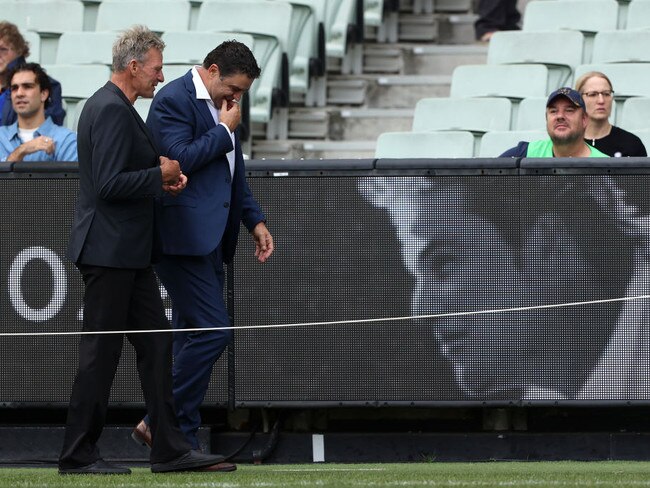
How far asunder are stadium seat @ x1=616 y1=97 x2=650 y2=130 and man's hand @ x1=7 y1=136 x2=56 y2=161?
3846 millimetres

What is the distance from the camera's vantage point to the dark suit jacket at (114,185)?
19.9 feet

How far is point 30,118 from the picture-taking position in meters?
8.77

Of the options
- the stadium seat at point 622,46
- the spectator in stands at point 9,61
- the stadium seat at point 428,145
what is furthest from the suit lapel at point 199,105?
the stadium seat at point 622,46

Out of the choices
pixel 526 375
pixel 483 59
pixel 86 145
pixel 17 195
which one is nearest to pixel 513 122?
pixel 483 59

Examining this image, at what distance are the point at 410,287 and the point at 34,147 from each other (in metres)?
2.38

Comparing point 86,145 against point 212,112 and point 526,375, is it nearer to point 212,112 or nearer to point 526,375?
point 212,112

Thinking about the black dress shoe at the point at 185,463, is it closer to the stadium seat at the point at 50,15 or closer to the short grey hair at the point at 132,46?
the short grey hair at the point at 132,46

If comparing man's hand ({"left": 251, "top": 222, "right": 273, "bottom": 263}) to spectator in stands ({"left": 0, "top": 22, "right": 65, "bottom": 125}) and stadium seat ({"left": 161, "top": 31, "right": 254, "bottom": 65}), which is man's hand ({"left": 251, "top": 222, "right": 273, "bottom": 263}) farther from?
stadium seat ({"left": 161, "top": 31, "right": 254, "bottom": 65})

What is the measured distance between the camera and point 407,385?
24.4 ft

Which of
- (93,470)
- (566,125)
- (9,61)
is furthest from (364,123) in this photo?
(93,470)

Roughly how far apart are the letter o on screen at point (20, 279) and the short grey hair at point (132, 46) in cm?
162

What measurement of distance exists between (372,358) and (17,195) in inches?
78.7

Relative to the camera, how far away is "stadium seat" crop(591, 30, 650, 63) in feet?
35.4

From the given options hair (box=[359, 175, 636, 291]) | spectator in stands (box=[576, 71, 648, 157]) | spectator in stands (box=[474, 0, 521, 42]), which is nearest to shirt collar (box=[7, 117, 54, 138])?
hair (box=[359, 175, 636, 291])
